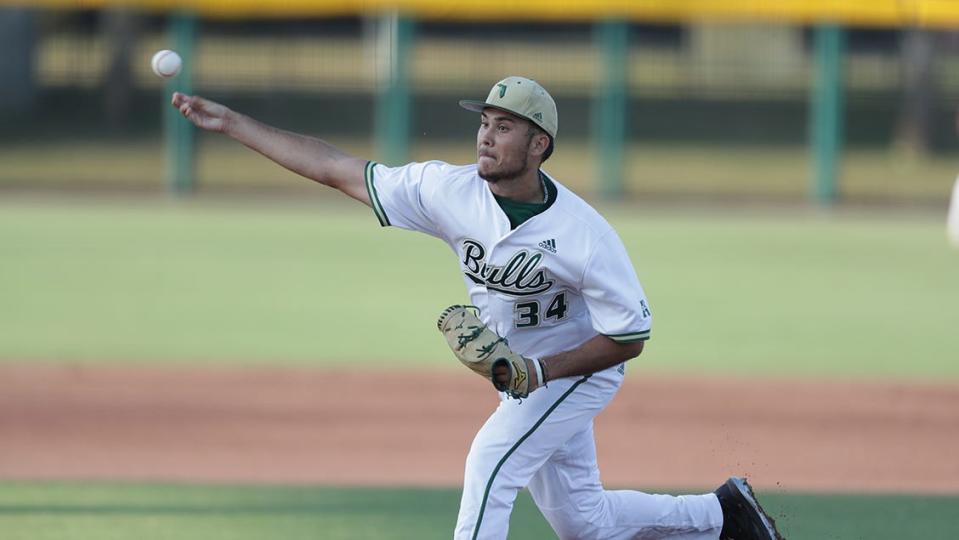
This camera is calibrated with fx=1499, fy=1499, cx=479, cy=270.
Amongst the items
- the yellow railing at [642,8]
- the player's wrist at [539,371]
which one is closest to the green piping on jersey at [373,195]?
the player's wrist at [539,371]

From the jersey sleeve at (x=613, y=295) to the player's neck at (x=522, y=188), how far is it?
1.00 feet

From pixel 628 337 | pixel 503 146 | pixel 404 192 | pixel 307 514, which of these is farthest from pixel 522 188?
pixel 307 514

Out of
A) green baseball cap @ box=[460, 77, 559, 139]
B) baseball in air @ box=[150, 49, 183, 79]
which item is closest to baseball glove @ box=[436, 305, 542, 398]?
green baseball cap @ box=[460, 77, 559, 139]

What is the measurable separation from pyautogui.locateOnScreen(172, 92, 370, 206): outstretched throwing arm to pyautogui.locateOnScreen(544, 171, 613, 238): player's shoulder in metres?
0.70

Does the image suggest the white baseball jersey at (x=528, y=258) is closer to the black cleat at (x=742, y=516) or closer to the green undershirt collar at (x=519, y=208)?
the green undershirt collar at (x=519, y=208)

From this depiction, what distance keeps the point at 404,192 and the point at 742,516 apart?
1845 millimetres

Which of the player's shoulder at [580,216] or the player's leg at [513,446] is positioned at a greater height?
the player's shoulder at [580,216]

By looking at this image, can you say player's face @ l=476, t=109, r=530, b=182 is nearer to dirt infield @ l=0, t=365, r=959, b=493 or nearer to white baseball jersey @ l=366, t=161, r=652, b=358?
white baseball jersey @ l=366, t=161, r=652, b=358

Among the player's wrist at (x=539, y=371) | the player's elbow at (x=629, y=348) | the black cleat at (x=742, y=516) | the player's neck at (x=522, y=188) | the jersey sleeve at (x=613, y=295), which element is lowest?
the black cleat at (x=742, y=516)

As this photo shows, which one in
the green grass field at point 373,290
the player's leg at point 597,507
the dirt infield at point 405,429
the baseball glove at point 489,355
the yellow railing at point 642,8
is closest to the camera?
the baseball glove at point 489,355

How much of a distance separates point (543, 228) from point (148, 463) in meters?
3.68

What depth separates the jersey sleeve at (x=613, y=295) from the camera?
512 cm

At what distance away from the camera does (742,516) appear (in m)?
5.82

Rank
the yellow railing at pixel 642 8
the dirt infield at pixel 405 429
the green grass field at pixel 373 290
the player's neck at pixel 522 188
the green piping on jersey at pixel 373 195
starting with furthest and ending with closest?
the yellow railing at pixel 642 8, the green grass field at pixel 373 290, the dirt infield at pixel 405 429, the green piping on jersey at pixel 373 195, the player's neck at pixel 522 188
